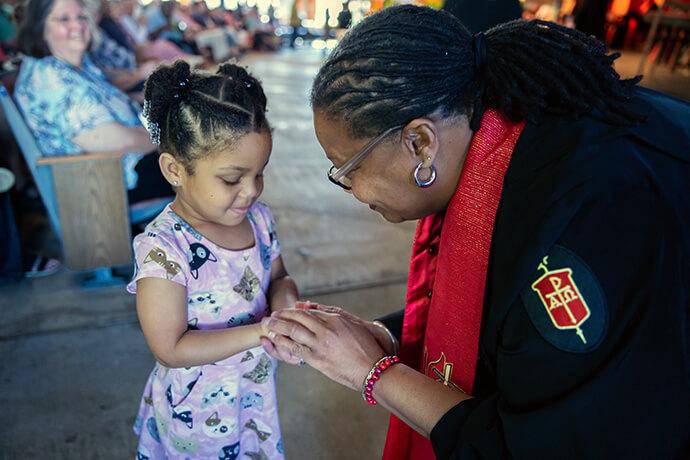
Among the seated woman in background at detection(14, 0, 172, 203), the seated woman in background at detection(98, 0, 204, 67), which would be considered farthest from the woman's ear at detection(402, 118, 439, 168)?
the seated woman in background at detection(98, 0, 204, 67)

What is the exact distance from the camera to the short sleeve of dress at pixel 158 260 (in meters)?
1.15

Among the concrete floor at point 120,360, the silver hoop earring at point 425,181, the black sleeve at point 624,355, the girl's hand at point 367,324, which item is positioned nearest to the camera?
the black sleeve at point 624,355

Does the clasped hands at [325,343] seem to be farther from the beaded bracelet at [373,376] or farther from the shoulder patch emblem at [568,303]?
the shoulder patch emblem at [568,303]

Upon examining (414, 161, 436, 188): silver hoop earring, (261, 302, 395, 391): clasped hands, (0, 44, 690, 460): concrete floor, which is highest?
(414, 161, 436, 188): silver hoop earring

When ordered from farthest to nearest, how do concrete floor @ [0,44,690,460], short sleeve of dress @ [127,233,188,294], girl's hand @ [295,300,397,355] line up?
concrete floor @ [0,44,690,460]
girl's hand @ [295,300,397,355]
short sleeve of dress @ [127,233,188,294]

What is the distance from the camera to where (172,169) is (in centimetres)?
125

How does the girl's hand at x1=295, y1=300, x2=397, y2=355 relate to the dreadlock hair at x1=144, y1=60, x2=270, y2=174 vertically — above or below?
below

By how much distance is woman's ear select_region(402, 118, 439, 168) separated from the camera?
94cm

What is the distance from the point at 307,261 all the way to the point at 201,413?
2068 millimetres

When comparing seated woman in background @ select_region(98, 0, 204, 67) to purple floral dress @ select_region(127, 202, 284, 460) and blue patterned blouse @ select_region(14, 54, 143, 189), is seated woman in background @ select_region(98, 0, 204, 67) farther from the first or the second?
purple floral dress @ select_region(127, 202, 284, 460)

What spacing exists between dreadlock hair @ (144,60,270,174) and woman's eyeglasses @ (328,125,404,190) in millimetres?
281

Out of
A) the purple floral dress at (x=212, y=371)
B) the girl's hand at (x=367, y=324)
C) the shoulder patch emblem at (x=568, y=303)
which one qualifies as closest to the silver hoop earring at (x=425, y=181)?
the shoulder patch emblem at (x=568, y=303)

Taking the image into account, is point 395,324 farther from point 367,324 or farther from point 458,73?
point 458,73

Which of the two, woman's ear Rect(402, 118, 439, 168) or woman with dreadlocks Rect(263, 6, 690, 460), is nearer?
woman with dreadlocks Rect(263, 6, 690, 460)
